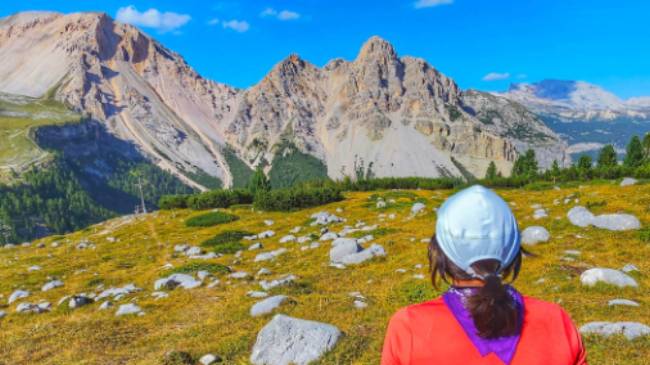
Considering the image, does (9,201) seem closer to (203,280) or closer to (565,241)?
(203,280)

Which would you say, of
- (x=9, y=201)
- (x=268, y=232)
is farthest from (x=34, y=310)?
(x=9, y=201)

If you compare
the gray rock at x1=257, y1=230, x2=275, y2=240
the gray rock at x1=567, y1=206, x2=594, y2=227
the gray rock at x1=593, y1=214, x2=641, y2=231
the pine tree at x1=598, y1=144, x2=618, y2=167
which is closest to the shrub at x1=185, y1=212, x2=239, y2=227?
the gray rock at x1=257, y1=230, x2=275, y2=240

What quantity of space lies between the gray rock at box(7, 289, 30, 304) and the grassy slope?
73cm

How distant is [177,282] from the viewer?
926 inches

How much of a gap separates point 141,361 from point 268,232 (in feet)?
90.1

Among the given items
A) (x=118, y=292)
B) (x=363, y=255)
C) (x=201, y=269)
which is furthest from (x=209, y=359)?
(x=363, y=255)

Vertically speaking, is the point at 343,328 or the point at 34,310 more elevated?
the point at 343,328

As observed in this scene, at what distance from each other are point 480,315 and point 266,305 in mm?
14614

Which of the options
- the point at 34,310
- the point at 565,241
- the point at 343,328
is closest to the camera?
the point at 343,328

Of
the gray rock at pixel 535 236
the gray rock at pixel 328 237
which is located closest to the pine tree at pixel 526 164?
the gray rock at pixel 328 237

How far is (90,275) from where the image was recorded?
29.8 m

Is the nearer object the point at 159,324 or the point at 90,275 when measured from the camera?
the point at 159,324

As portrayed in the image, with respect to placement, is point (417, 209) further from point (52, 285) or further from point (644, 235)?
point (52, 285)

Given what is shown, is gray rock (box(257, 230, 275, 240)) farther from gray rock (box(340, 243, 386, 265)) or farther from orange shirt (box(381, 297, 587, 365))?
orange shirt (box(381, 297, 587, 365))
